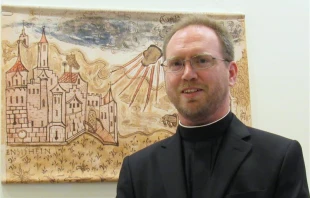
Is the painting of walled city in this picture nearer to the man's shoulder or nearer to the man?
the man

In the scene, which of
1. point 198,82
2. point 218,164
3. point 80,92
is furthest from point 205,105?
point 80,92

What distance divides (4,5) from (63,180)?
84 cm

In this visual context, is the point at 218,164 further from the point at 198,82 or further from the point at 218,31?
the point at 218,31

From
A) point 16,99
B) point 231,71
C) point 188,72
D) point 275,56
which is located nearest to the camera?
point 188,72

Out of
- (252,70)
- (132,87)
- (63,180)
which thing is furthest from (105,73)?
(252,70)

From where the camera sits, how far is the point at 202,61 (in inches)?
54.1

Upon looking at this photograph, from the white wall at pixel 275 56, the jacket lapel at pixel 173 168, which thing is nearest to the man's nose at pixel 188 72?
the jacket lapel at pixel 173 168

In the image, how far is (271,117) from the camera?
2258 mm

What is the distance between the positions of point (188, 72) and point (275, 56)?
1084 millimetres

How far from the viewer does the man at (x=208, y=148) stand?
4.23 ft

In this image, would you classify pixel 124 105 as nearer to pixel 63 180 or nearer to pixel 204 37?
pixel 63 180

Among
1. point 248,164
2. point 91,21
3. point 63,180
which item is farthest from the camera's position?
point 91,21

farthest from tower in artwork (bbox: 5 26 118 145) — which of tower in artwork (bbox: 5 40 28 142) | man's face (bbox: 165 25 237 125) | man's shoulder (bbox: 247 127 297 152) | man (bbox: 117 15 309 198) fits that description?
man's shoulder (bbox: 247 127 297 152)

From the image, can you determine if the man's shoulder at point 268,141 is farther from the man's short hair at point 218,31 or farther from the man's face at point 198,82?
the man's short hair at point 218,31
